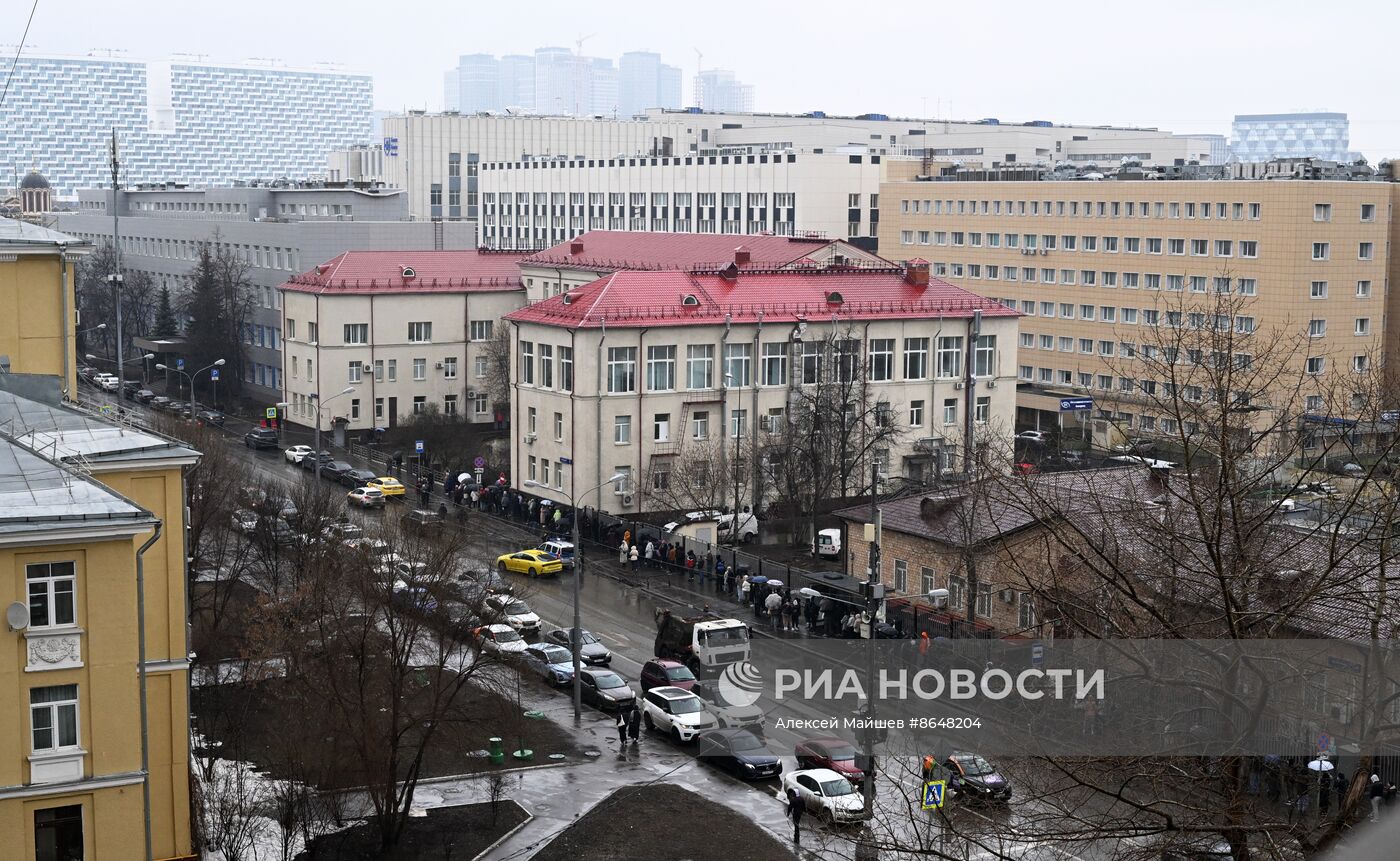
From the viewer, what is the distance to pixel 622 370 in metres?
49.6

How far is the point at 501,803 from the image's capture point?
85.9ft

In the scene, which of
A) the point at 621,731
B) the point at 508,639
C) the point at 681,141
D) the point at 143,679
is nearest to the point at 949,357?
the point at 508,639

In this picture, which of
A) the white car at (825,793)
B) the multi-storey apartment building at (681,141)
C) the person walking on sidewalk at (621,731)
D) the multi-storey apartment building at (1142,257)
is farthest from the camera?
the multi-storey apartment building at (681,141)

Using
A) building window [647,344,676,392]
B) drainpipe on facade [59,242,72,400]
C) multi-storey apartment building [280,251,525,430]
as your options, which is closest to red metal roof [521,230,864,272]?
multi-storey apartment building [280,251,525,430]

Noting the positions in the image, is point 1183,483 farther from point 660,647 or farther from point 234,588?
point 234,588

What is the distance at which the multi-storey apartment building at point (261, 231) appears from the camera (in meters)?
75.3

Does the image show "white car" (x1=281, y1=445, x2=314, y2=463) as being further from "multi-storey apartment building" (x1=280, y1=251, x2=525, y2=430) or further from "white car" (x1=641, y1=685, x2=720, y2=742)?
"white car" (x1=641, y1=685, x2=720, y2=742)

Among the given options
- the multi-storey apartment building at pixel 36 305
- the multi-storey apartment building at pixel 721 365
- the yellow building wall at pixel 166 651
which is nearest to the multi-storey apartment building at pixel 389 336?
the multi-storey apartment building at pixel 721 365

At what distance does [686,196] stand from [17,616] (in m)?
83.1

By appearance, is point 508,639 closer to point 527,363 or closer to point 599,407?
point 599,407

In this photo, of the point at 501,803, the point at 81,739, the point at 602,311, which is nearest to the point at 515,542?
the point at 602,311

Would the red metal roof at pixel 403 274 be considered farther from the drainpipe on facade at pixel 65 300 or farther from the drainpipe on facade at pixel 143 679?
the drainpipe on facade at pixel 143 679

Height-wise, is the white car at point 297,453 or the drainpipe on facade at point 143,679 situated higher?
the drainpipe on facade at point 143,679

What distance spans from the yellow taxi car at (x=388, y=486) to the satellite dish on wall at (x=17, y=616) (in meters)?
32.7
